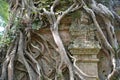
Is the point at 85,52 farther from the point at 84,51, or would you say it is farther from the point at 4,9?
the point at 4,9

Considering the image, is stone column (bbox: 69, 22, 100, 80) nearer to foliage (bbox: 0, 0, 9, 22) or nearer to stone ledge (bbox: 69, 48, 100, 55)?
stone ledge (bbox: 69, 48, 100, 55)

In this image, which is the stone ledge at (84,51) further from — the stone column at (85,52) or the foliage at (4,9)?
the foliage at (4,9)

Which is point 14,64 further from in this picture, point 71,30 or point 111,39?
point 111,39

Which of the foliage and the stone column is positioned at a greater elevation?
the foliage

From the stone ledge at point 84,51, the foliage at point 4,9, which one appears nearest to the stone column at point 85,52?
the stone ledge at point 84,51

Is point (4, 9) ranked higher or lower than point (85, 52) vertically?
higher

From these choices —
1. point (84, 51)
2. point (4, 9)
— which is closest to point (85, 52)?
point (84, 51)

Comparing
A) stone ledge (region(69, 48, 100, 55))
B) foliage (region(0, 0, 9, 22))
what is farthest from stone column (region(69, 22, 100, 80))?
foliage (region(0, 0, 9, 22))

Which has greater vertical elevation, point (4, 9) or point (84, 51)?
point (4, 9)

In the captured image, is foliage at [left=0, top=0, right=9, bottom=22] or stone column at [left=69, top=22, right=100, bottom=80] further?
foliage at [left=0, top=0, right=9, bottom=22]

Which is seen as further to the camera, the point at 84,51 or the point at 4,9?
the point at 4,9

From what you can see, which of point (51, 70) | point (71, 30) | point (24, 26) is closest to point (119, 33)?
point (71, 30)

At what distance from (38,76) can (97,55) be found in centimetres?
84

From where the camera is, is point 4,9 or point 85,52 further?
point 4,9
